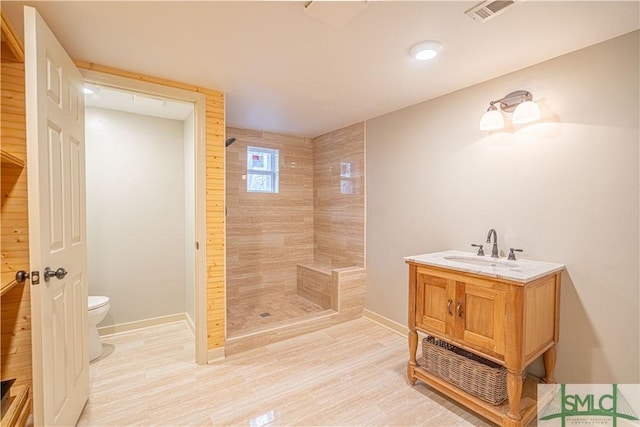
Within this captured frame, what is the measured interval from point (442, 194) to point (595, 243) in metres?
1.10

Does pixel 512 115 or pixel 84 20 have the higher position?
pixel 84 20

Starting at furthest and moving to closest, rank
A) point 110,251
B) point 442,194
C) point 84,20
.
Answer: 1. point 110,251
2. point 442,194
3. point 84,20

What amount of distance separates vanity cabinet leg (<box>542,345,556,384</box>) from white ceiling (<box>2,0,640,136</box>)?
5.89 ft

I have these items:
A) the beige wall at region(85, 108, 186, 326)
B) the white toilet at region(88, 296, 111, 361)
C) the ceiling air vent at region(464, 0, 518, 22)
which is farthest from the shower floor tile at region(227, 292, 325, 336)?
the ceiling air vent at region(464, 0, 518, 22)

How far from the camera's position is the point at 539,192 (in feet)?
6.86

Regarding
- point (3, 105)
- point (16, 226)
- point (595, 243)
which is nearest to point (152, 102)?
point (3, 105)

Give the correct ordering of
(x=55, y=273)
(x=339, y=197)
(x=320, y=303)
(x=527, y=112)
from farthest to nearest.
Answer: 1. (x=339, y=197)
2. (x=320, y=303)
3. (x=527, y=112)
4. (x=55, y=273)

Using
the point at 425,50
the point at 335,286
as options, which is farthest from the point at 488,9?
the point at 335,286

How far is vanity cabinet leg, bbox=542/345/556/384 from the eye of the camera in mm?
1960

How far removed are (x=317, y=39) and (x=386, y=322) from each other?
271cm

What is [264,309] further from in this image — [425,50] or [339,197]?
[425,50]

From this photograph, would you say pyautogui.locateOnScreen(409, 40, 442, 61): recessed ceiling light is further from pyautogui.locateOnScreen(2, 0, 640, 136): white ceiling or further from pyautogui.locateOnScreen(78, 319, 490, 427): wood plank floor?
pyautogui.locateOnScreen(78, 319, 490, 427): wood plank floor

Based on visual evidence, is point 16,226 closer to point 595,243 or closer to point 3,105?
point 3,105

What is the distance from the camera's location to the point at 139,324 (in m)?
3.14
